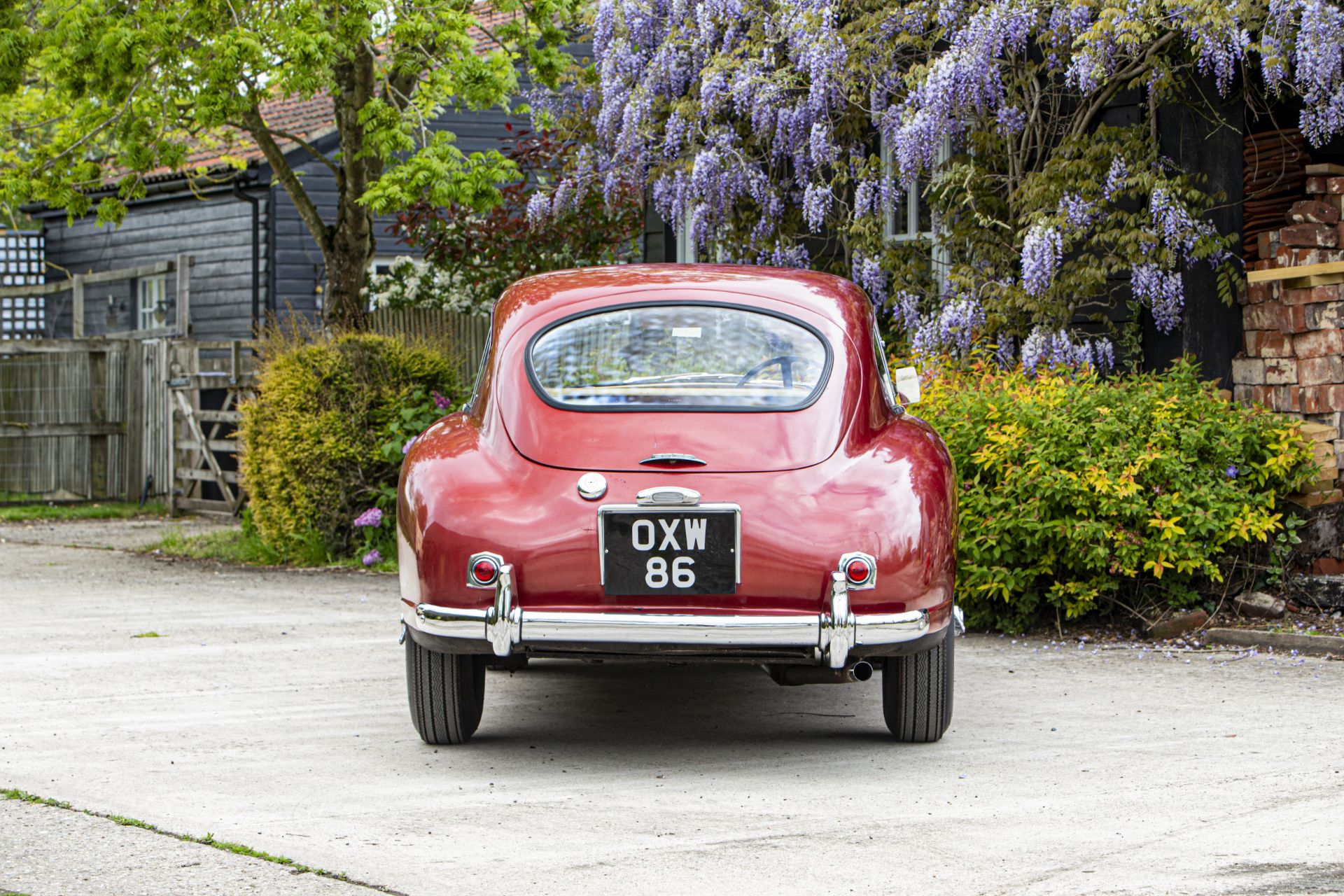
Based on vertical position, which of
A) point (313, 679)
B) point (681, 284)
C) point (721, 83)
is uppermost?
point (721, 83)

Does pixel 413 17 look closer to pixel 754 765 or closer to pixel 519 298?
pixel 519 298

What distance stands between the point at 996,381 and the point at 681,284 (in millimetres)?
4076

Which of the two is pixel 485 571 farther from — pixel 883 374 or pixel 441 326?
pixel 441 326

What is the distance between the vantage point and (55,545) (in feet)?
47.3

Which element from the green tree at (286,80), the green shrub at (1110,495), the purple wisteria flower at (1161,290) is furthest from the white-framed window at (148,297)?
the green shrub at (1110,495)

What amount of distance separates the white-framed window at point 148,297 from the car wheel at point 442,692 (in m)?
22.1

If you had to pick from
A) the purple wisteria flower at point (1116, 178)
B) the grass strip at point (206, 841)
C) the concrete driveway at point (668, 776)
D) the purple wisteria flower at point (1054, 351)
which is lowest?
the concrete driveway at point (668, 776)

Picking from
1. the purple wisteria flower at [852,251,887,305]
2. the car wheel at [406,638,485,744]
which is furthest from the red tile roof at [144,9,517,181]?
the car wheel at [406,638,485,744]

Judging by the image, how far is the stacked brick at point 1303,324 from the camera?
929 centimetres

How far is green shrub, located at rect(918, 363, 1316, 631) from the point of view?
8.17 meters

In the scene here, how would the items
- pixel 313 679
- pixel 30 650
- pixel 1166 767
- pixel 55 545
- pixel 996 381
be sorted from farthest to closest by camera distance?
1. pixel 55 545
2. pixel 996 381
3. pixel 30 650
4. pixel 313 679
5. pixel 1166 767

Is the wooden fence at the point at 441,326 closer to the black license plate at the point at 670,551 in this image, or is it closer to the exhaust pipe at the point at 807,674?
the exhaust pipe at the point at 807,674

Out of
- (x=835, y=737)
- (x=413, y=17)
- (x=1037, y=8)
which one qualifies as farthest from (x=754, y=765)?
(x=413, y=17)

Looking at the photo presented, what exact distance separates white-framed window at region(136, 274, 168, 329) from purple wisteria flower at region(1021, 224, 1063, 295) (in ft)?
63.4
